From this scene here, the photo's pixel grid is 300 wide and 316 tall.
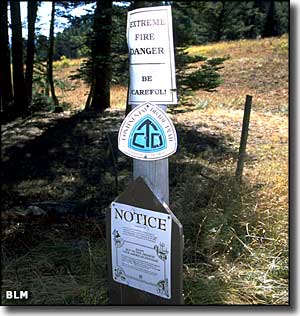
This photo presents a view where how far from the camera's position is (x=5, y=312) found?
6.04 ft

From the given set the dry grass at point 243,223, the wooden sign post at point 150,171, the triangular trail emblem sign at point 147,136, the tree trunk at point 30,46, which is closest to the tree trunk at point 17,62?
the tree trunk at point 30,46

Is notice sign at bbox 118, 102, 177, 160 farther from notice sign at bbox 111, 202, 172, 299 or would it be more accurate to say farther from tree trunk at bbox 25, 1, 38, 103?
tree trunk at bbox 25, 1, 38, 103

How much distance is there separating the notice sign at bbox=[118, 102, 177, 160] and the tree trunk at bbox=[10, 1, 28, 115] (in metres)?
2.57

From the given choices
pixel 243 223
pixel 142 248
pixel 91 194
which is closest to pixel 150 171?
pixel 142 248

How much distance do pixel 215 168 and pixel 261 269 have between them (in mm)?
1557

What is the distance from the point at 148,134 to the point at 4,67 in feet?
10.5

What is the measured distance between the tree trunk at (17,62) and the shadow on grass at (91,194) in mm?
489

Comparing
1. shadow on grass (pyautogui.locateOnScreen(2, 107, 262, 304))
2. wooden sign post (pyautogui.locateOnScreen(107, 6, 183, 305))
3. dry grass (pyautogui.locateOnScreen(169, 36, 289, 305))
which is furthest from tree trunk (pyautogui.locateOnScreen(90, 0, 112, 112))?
wooden sign post (pyautogui.locateOnScreen(107, 6, 183, 305))

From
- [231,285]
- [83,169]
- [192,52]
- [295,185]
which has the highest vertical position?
[192,52]

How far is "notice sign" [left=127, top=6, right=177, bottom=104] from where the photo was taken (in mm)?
1718

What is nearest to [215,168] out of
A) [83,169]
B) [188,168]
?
[188,168]

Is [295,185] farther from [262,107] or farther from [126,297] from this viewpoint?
[262,107]

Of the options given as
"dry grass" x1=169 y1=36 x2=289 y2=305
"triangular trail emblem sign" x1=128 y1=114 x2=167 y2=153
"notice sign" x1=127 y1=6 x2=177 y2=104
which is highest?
"notice sign" x1=127 y1=6 x2=177 y2=104

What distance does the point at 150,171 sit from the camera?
70.5 inches
